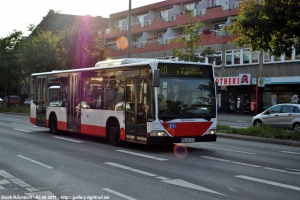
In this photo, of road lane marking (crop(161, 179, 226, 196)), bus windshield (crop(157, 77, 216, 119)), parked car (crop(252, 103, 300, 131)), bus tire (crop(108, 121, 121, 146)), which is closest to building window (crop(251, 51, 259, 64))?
parked car (crop(252, 103, 300, 131))

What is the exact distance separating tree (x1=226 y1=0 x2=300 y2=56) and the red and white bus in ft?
13.4

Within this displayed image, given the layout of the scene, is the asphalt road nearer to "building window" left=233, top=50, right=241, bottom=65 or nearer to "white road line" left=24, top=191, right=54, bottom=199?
"white road line" left=24, top=191, right=54, bottom=199

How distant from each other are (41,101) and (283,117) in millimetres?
11914

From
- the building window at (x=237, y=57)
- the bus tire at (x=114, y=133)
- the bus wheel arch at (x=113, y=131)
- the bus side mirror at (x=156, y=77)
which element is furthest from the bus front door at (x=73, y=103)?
the building window at (x=237, y=57)

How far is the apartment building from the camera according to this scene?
42062 mm

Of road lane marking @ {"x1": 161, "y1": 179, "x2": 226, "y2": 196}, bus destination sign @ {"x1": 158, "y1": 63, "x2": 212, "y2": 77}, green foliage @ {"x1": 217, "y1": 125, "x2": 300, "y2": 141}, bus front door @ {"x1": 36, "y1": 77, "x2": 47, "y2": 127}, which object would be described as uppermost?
bus destination sign @ {"x1": 158, "y1": 63, "x2": 212, "y2": 77}

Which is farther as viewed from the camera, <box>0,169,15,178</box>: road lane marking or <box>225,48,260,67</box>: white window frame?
<box>225,48,260,67</box>: white window frame

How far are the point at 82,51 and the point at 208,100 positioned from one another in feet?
79.6

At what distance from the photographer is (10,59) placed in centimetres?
5238

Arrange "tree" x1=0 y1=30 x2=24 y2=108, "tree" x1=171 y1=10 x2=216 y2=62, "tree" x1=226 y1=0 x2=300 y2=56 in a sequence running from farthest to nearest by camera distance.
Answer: "tree" x1=0 y1=30 x2=24 y2=108 → "tree" x1=171 y1=10 x2=216 y2=62 → "tree" x1=226 y1=0 x2=300 y2=56

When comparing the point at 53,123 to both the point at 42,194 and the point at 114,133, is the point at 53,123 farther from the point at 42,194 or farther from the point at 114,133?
the point at 42,194

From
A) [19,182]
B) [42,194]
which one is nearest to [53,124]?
[19,182]

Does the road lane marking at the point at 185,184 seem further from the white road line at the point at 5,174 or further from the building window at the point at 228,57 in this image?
the building window at the point at 228,57

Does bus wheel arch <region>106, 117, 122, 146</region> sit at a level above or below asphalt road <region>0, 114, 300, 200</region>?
above
